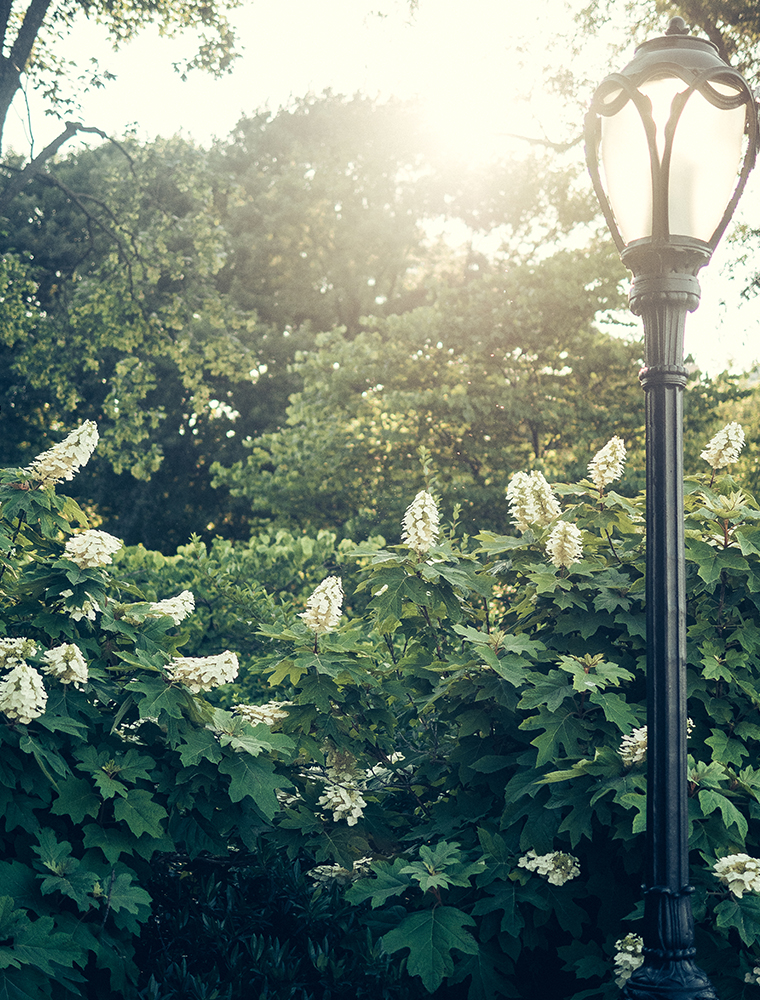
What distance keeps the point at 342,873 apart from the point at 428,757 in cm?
73

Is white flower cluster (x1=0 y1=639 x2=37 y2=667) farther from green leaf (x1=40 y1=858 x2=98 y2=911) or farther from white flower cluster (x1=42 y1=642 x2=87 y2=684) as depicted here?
green leaf (x1=40 y1=858 x2=98 y2=911)

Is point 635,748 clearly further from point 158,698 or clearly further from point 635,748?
point 158,698

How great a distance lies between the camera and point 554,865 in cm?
371

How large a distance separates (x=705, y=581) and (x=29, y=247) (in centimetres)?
3096

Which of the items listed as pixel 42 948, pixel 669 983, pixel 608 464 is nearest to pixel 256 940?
pixel 42 948

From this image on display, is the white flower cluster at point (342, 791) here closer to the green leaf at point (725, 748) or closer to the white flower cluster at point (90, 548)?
the white flower cluster at point (90, 548)

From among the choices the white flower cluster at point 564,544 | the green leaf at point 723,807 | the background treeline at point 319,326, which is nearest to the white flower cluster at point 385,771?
the white flower cluster at point 564,544

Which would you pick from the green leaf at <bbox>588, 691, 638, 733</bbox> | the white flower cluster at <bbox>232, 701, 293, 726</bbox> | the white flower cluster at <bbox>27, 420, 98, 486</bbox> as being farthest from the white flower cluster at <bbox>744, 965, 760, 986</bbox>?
the white flower cluster at <bbox>27, 420, 98, 486</bbox>

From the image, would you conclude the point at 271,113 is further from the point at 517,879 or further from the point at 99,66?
the point at 517,879

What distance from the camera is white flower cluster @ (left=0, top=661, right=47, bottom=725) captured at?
3449 millimetres

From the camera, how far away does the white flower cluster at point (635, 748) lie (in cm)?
366

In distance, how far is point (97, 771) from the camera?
3.68 m

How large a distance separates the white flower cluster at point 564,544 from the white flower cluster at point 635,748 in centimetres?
93

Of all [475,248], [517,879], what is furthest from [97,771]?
[475,248]
